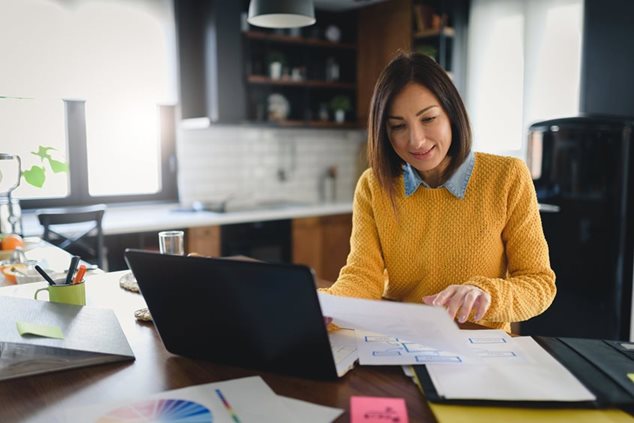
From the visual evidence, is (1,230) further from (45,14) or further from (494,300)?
(494,300)

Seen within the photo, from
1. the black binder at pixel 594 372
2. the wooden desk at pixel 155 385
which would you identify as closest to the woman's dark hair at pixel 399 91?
the black binder at pixel 594 372

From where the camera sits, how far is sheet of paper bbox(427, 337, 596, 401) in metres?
0.87

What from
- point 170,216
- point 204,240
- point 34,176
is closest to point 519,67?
point 204,240

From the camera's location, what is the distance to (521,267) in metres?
1.45

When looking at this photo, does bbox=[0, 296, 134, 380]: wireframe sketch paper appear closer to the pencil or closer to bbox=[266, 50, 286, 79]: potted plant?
the pencil

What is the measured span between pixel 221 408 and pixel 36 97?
327 cm

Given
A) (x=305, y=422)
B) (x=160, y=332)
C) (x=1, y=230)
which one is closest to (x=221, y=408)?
(x=305, y=422)

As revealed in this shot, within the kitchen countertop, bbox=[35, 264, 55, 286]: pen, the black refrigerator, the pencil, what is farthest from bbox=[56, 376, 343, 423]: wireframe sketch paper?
the kitchen countertop

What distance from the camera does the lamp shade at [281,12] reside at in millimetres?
2084

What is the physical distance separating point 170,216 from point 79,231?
65 centimetres

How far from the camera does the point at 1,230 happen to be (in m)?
2.61

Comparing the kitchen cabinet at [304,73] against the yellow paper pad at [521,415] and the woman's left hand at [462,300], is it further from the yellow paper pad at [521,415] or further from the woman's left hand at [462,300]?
the yellow paper pad at [521,415]

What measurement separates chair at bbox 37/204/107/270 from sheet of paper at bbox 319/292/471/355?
8.04ft

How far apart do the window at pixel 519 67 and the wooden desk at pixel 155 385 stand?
3458mm
